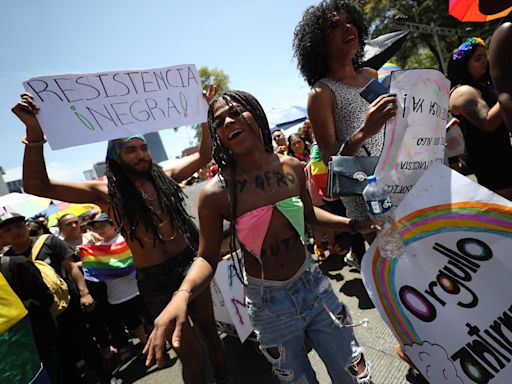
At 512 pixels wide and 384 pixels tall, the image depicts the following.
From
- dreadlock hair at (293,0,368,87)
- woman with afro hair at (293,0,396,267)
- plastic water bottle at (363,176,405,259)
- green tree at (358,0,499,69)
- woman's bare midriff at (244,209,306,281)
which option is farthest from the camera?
green tree at (358,0,499,69)

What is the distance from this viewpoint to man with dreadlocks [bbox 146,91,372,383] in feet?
5.04

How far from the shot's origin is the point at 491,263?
123 centimetres

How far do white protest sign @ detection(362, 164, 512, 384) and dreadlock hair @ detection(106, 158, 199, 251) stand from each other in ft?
5.07

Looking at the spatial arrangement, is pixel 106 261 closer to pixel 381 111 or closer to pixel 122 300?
pixel 122 300

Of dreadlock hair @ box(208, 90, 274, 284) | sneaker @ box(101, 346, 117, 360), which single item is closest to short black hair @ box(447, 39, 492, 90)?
dreadlock hair @ box(208, 90, 274, 284)

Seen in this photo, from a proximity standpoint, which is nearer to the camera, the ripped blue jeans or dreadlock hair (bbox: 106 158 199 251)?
the ripped blue jeans

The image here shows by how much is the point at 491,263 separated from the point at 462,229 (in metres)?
0.16

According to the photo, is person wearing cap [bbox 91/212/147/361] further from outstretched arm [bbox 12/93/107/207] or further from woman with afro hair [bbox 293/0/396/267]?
woman with afro hair [bbox 293/0/396/267]

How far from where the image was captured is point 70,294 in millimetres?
3258

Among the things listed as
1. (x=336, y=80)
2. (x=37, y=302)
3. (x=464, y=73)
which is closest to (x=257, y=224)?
(x=336, y=80)

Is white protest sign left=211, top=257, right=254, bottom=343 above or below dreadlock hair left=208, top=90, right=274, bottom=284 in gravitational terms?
below

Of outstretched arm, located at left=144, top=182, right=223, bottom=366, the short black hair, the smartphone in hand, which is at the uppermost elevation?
the smartphone in hand

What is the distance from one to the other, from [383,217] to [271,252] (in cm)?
57

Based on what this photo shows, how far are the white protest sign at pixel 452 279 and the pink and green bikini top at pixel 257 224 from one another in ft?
1.47
